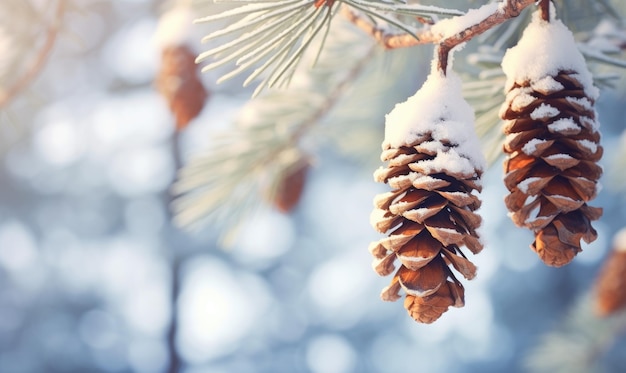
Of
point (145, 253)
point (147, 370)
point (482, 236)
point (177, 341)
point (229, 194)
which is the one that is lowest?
point (147, 370)

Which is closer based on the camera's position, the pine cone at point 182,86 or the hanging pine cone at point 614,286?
the pine cone at point 182,86

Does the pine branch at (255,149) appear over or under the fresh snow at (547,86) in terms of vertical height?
under

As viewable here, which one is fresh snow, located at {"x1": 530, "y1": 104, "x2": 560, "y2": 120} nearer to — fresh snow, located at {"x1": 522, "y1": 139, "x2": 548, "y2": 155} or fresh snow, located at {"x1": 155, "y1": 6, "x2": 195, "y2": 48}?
fresh snow, located at {"x1": 522, "y1": 139, "x2": 548, "y2": 155}

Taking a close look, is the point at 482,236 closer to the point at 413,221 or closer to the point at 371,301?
the point at 413,221

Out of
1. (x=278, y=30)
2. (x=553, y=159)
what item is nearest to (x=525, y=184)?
(x=553, y=159)

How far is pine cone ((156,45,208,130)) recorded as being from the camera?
A: 69 cm

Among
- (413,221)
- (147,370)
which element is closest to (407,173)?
(413,221)

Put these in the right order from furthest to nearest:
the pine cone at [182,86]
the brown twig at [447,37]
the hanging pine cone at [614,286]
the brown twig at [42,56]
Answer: the hanging pine cone at [614,286], the pine cone at [182,86], the brown twig at [42,56], the brown twig at [447,37]

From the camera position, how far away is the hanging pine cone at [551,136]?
1.00 feet

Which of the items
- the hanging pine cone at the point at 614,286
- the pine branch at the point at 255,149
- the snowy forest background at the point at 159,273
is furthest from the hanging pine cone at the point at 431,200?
the snowy forest background at the point at 159,273

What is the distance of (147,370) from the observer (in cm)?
378

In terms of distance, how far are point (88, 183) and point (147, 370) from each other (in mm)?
1287

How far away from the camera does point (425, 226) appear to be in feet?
1.00

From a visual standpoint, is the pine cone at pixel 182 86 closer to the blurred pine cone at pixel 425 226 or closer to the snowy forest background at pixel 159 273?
the blurred pine cone at pixel 425 226
